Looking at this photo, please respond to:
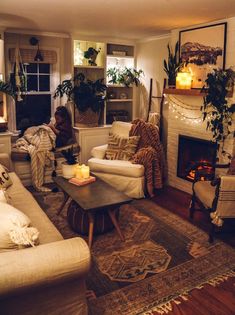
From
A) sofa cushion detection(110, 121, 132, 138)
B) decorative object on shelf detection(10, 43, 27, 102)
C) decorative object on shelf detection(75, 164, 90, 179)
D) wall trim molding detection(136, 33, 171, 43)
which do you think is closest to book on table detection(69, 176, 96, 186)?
decorative object on shelf detection(75, 164, 90, 179)

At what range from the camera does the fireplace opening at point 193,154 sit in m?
4.39

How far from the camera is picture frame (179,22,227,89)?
4.00 meters

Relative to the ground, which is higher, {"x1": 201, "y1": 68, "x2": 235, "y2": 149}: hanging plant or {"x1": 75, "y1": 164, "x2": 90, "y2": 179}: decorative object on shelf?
{"x1": 201, "y1": 68, "x2": 235, "y2": 149}: hanging plant

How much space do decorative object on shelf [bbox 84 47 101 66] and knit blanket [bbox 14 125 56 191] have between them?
1.47m

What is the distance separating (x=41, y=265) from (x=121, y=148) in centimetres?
313

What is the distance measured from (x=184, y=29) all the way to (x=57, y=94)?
2232mm

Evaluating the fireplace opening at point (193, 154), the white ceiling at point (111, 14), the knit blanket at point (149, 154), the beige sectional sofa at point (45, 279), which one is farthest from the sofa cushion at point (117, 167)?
the beige sectional sofa at point (45, 279)

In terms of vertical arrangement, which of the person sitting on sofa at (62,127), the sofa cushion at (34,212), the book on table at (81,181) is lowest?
the sofa cushion at (34,212)

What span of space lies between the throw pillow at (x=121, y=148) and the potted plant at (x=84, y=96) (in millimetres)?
769

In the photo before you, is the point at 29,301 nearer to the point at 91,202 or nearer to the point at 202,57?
the point at 91,202

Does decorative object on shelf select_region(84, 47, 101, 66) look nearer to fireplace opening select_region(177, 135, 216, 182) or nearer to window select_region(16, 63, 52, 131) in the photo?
window select_region(16, 63, 52, 131)

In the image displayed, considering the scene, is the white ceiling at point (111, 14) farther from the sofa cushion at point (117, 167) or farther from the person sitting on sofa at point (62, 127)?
the sofa cushion at point (117, 167)

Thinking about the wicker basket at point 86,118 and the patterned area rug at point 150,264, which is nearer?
the patterned area rug at point 150,264

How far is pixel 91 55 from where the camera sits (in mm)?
5520
